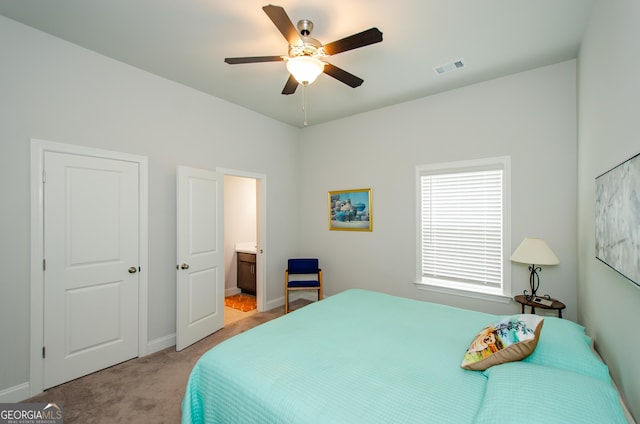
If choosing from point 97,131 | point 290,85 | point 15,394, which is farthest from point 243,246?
point 290,85

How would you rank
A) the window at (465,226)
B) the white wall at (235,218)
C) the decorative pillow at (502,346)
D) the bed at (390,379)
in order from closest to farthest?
1. the bed at (390,379)
2. the decorative pillow at (502,346)
3. the window at (465,226)
4. the white wall at (235,218)

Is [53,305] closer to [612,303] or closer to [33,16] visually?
→ [33,16]

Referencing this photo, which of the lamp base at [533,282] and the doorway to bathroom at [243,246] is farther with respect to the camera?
the doorway to bathroom at [243,246]

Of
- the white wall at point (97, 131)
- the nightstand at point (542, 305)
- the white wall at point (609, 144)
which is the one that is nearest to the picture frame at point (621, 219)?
the white wall at point (609, 144)

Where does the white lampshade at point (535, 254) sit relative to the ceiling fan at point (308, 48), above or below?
below

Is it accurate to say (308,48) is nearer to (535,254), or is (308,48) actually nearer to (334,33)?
(334,33)

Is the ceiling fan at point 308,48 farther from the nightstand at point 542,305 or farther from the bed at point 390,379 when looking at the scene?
the nightstand at point 542,305

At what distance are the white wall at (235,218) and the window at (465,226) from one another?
2.92m

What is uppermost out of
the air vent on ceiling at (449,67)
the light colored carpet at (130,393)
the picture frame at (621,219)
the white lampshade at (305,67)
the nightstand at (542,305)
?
the air vent on ceiling at (449,67)

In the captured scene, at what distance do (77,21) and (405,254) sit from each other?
4.05 meters

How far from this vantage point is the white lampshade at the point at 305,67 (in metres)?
2.00

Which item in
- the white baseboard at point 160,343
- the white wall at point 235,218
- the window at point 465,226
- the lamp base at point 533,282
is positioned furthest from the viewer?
the white wall at point 235,218

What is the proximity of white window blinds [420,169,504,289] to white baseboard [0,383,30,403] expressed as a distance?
4057mm

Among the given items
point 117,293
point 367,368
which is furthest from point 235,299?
point 367,368
